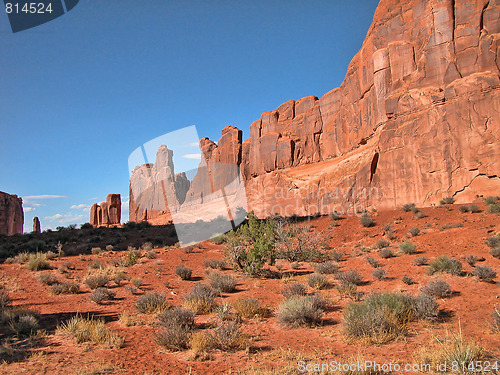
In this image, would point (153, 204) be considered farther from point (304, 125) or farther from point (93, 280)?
point (93, 280)

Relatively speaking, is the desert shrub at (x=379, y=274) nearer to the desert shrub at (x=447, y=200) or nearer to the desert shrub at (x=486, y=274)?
the desert shrub at (x=486, y=274)

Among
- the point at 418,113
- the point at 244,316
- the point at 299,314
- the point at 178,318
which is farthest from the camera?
the point at 418,113

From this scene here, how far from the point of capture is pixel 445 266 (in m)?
10.3

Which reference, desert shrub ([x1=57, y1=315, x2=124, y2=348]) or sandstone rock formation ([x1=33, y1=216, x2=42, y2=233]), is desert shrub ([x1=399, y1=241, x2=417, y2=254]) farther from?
sandstone rock formation ([x1=33, y1=216, x2=42, y2=233])

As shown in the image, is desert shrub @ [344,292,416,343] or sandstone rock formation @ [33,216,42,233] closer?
desert shrub @ [344,292,416,343]

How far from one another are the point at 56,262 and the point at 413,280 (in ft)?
57.2

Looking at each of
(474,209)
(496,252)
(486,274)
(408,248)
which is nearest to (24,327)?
(486,274)

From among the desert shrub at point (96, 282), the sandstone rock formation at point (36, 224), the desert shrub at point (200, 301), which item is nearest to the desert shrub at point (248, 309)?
the desert shrub at point (200, 301)

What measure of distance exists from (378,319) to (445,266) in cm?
645

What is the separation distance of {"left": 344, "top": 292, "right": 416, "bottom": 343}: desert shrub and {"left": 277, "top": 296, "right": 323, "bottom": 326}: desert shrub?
88 centimetres

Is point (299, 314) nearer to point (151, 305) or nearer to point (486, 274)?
point (151, 305)

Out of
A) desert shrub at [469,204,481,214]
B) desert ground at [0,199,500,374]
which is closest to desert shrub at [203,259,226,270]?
desert ground at [0,199,500,374]

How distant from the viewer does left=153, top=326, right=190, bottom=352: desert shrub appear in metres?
5.53

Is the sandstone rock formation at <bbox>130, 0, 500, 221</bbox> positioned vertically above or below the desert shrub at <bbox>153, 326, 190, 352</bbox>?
above
